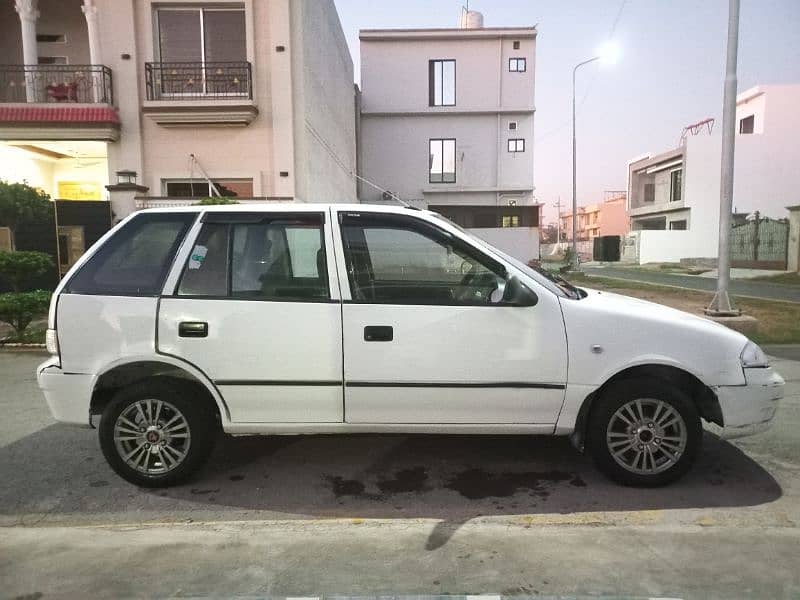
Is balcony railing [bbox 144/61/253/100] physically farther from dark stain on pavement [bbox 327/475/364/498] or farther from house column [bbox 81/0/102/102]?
dark stain on pavement [bbox 327/475/364/498]

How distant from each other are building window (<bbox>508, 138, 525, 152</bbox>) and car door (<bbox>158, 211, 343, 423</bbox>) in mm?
25938

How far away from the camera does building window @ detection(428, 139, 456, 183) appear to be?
28.4m

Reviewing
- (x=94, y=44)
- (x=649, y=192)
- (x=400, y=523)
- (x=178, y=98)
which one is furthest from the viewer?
(x=649, y=192)

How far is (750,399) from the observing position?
3.74 metres

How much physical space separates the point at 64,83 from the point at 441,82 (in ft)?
59.8

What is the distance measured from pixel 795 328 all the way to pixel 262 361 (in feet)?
34.0

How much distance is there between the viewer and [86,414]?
12.5ft

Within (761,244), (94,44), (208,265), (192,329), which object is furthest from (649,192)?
(192,329)

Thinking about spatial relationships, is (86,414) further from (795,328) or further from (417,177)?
(417,177)

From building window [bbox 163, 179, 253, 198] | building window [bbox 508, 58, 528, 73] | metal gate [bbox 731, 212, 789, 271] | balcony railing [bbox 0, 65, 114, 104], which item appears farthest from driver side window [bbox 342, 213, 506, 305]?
metal gate [bbox 731, 212, 789, 271]

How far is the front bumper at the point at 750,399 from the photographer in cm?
373

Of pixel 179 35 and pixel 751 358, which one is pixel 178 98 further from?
pixel 751 358

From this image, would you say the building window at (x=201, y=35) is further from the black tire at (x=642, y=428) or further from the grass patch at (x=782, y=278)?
the grass patch at (x=782, y=278)

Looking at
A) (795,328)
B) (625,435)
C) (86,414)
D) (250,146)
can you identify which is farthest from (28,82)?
(795,328)
